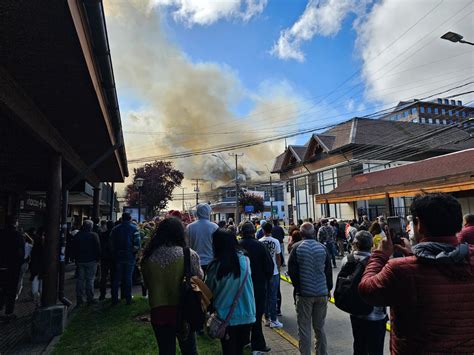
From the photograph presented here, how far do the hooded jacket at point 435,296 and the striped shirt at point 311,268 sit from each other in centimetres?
250

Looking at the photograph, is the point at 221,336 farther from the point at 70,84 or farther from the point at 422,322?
the point at 70,84

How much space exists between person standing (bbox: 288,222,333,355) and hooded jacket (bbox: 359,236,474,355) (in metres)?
2.52

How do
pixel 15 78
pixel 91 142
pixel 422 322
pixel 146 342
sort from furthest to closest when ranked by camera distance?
pixel 91 142 → pixel 146 342 → pixel 15 78 → pixel 422 322

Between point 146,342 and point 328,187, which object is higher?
point 328,187

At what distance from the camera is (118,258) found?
6941 millimetres

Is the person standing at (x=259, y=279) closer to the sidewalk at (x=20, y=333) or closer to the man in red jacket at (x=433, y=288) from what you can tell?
the man in red jacket at (x=433, y=288)

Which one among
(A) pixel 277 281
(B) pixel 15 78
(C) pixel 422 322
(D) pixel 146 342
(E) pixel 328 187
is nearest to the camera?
(C) pixel 422 322

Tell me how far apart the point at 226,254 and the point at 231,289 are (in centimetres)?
34

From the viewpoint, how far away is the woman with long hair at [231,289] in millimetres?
3191

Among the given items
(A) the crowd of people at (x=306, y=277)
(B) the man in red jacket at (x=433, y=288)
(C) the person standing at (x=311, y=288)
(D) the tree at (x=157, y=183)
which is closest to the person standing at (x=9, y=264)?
(A) the crowd of people at (x=306, y=277)

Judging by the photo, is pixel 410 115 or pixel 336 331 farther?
pixel 410 115


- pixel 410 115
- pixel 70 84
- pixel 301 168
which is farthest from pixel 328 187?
pixel 410 115

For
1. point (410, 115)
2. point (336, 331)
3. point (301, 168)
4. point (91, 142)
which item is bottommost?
Result: point (336, 331)

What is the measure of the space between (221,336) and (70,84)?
3349mm
